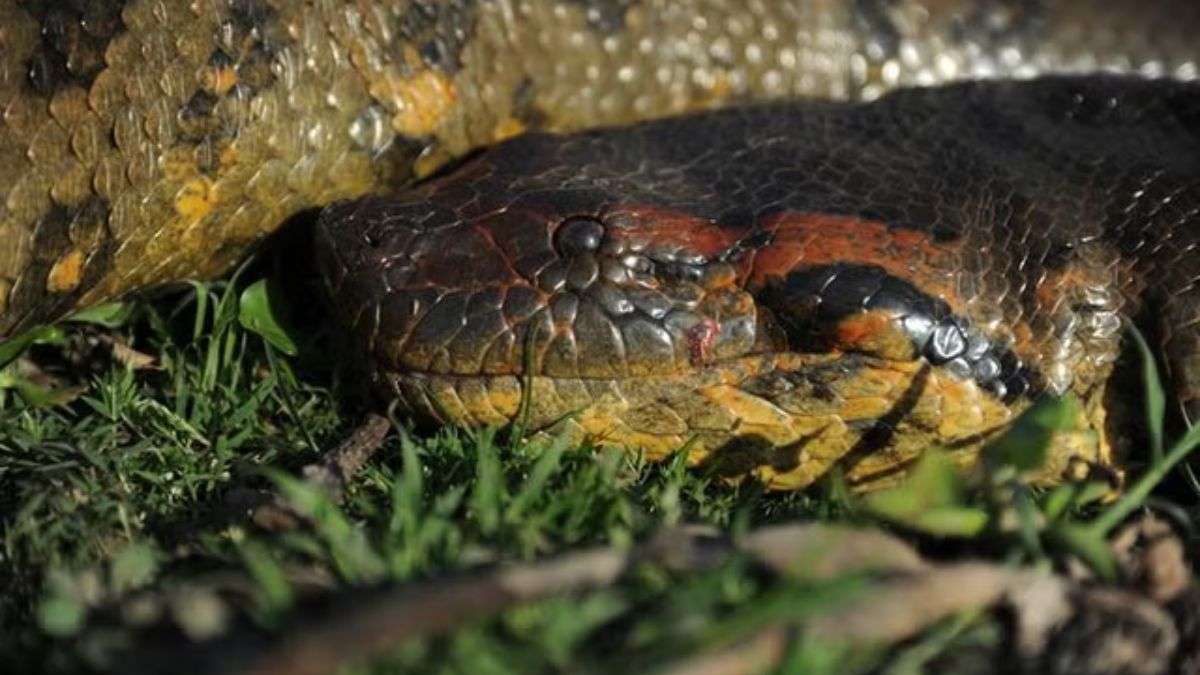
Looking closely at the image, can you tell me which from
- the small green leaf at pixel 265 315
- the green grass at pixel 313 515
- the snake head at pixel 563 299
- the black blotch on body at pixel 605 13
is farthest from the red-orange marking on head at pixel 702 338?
the black blotch on body at pixel 605 13

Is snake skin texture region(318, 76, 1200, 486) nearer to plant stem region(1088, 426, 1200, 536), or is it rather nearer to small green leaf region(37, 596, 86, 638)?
plant stem region(1088, 426, 1200, 536)

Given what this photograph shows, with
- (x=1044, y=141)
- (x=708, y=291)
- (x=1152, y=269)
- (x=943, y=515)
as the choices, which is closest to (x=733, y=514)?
(x=708, y=291)

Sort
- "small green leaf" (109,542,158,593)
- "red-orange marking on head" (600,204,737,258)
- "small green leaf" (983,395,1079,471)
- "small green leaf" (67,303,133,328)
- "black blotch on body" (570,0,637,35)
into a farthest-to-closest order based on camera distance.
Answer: "black blotch on body" (570,0,637,35)
"small green leaf" (67,303,133,328)
"red-orange marking on head" (600,204,737,258)
"small green leaf" (983,395,1079,471)
"small green leaf" (109,542,158,593)

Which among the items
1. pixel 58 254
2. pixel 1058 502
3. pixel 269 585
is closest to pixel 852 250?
pixel 1058 502

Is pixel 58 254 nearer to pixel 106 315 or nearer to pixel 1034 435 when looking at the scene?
pixel 106 315

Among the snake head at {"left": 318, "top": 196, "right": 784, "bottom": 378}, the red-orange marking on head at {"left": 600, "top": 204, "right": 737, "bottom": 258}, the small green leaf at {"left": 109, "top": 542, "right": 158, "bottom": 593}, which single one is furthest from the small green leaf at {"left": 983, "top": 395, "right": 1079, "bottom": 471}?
the small green leaf at {"left": 109, "top": 542, "right": 158, "bottom": 593}
